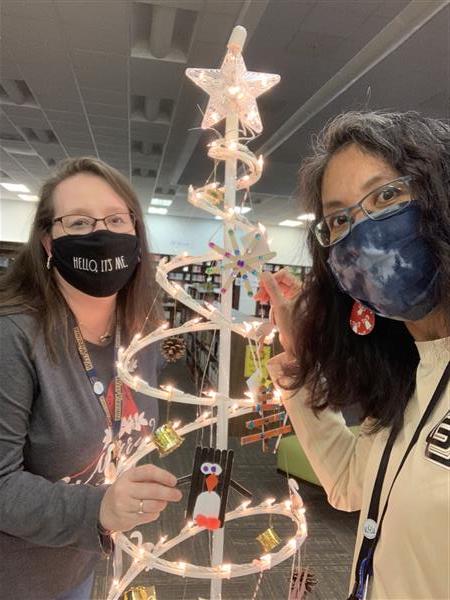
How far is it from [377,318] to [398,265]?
24 cm

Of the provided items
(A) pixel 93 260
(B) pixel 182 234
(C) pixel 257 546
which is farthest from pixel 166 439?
(B) pixel 182 234

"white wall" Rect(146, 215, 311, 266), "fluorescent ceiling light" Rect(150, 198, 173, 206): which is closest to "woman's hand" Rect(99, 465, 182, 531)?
"fluorescent ceiling light" Rect(150, 198, 173, 206)

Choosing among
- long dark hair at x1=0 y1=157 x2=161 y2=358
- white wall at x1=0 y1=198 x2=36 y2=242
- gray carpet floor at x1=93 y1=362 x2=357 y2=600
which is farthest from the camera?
white wall at x1=0 y1=198 x2=36 y2=242

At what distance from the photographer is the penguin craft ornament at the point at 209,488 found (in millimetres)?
825

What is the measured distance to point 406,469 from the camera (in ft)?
2.60

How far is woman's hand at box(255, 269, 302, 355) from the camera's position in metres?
1.09

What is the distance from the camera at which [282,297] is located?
1126 mm

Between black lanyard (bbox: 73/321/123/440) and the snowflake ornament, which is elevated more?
the snowflake ornament

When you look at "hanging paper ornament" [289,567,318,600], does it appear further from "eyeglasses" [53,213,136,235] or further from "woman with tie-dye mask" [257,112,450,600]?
"eyeglasses" [53,213,136,235]

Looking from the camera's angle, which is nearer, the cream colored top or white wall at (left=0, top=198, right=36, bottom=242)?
the cream colored top

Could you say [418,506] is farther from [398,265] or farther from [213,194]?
[213,194]

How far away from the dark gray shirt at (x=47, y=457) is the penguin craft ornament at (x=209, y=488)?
0.20 metres

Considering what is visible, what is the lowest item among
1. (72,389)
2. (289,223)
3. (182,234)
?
(72,389)

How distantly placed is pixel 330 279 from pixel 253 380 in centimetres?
32
